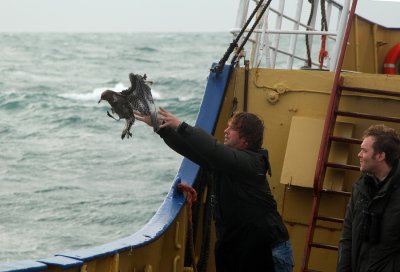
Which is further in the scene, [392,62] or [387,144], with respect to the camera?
[392,62]

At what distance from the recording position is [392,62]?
30.9 ft

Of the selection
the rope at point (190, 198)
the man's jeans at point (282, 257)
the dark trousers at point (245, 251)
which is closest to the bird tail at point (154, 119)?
the dark trousers at point (245, 251)

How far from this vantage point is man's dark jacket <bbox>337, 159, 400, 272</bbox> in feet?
17.5

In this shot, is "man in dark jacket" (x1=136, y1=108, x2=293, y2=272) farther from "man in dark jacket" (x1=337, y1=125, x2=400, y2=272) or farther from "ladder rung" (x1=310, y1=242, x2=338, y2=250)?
"ladder rung" (x1=310, y1=242, x2=338, y2=250)

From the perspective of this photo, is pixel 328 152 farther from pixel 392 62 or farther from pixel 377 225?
pixel 392 62

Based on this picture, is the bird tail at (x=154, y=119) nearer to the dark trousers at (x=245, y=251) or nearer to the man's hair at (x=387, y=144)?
the dark trousers at (x=245, y=251)

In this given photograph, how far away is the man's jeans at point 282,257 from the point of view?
Result: 18.9 ft

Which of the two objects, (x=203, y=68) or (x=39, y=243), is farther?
(x=203, y=68)

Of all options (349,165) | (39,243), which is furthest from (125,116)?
(39,243)

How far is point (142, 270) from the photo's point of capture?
247 inches

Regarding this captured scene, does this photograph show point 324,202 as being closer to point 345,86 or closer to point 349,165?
point 349,165

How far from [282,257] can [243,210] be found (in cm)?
37

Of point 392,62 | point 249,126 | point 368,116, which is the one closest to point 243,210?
point 249,126

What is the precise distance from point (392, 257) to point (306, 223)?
2181 mm
